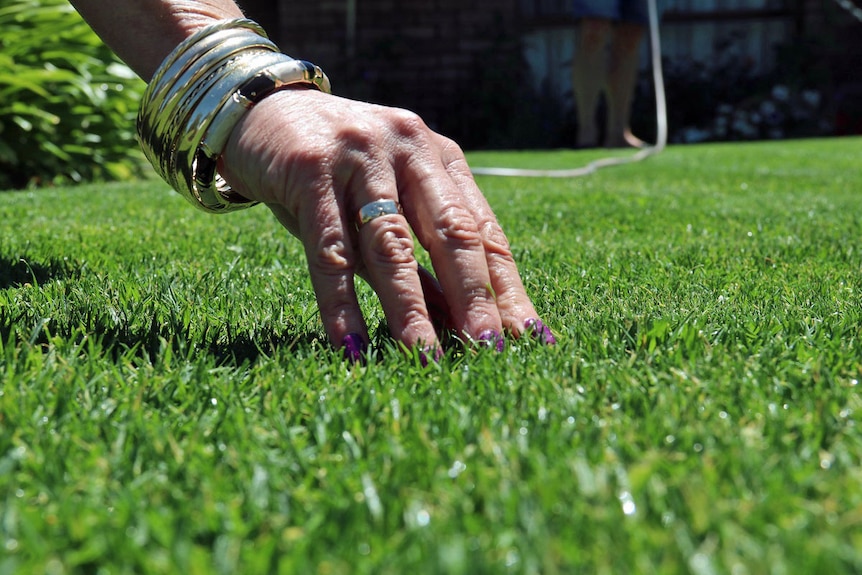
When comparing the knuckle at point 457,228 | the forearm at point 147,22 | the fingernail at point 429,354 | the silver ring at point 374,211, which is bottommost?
the fingernail at point 429,354

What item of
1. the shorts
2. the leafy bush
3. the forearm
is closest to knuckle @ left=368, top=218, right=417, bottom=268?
the forearm

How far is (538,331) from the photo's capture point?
165 centimetres

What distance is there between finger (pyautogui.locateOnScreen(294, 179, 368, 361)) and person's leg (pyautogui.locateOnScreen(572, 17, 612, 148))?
7.84 m

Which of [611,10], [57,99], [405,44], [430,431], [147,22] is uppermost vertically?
[611,10]

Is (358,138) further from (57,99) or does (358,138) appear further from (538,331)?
(57,99)

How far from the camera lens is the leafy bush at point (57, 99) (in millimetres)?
5320

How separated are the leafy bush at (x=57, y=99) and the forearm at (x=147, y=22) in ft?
12.3

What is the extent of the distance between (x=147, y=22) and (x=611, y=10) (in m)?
7.62

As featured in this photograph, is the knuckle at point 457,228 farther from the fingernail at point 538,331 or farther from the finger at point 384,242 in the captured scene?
the fingernail at point 538,331

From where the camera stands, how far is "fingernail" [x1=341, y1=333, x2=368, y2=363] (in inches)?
60.4

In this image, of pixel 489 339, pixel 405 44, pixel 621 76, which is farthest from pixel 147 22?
pixel 405 44

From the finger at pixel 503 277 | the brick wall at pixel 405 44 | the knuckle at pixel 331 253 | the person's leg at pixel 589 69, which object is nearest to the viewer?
the knuckle at pixel 331 253

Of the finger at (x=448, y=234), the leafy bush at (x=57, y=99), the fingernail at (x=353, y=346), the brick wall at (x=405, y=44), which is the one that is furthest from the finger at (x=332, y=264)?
the brick wall at (x=405, y=44)

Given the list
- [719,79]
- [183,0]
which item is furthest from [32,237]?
[719,79]
